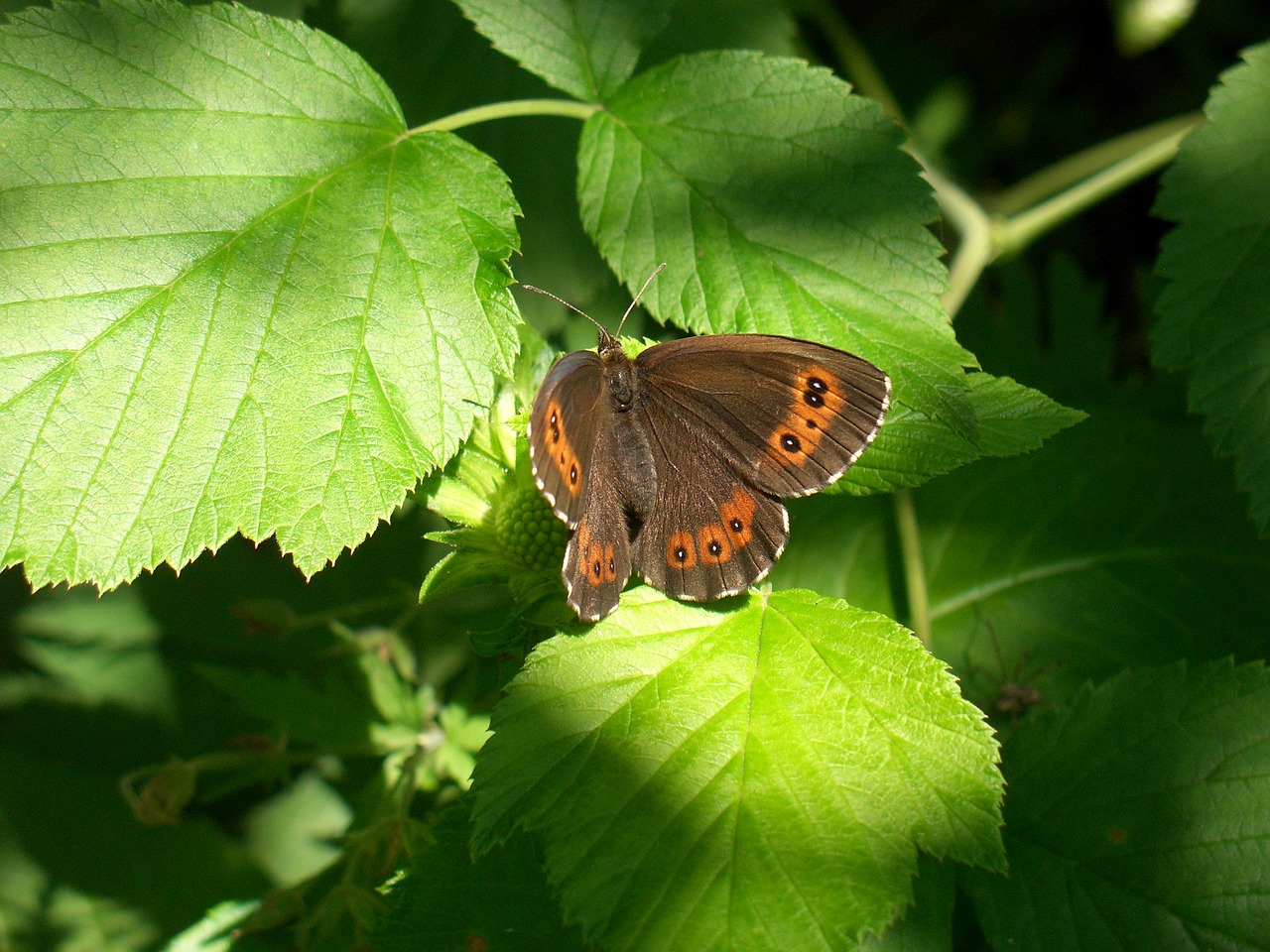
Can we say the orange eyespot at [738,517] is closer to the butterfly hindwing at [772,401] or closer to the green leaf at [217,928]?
the butterfly hindwing at [772,401]

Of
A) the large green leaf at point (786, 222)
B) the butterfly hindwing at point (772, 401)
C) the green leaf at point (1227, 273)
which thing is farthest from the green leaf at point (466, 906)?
the green leaf at point (1227, 273)

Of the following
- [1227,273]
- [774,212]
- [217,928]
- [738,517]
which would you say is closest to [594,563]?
[738,517]

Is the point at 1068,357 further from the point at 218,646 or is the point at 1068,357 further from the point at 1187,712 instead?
the point at 218,646

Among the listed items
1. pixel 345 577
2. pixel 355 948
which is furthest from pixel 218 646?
pixel 355 948

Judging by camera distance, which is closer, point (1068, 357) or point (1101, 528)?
point (1101, 528)

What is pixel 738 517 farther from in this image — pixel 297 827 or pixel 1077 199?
pixel 297 827

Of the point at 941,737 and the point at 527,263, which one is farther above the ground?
the point at 527,263

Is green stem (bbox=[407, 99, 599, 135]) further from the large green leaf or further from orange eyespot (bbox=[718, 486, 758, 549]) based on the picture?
orange eyespot (bbox=[718, 486, 758, 549])
